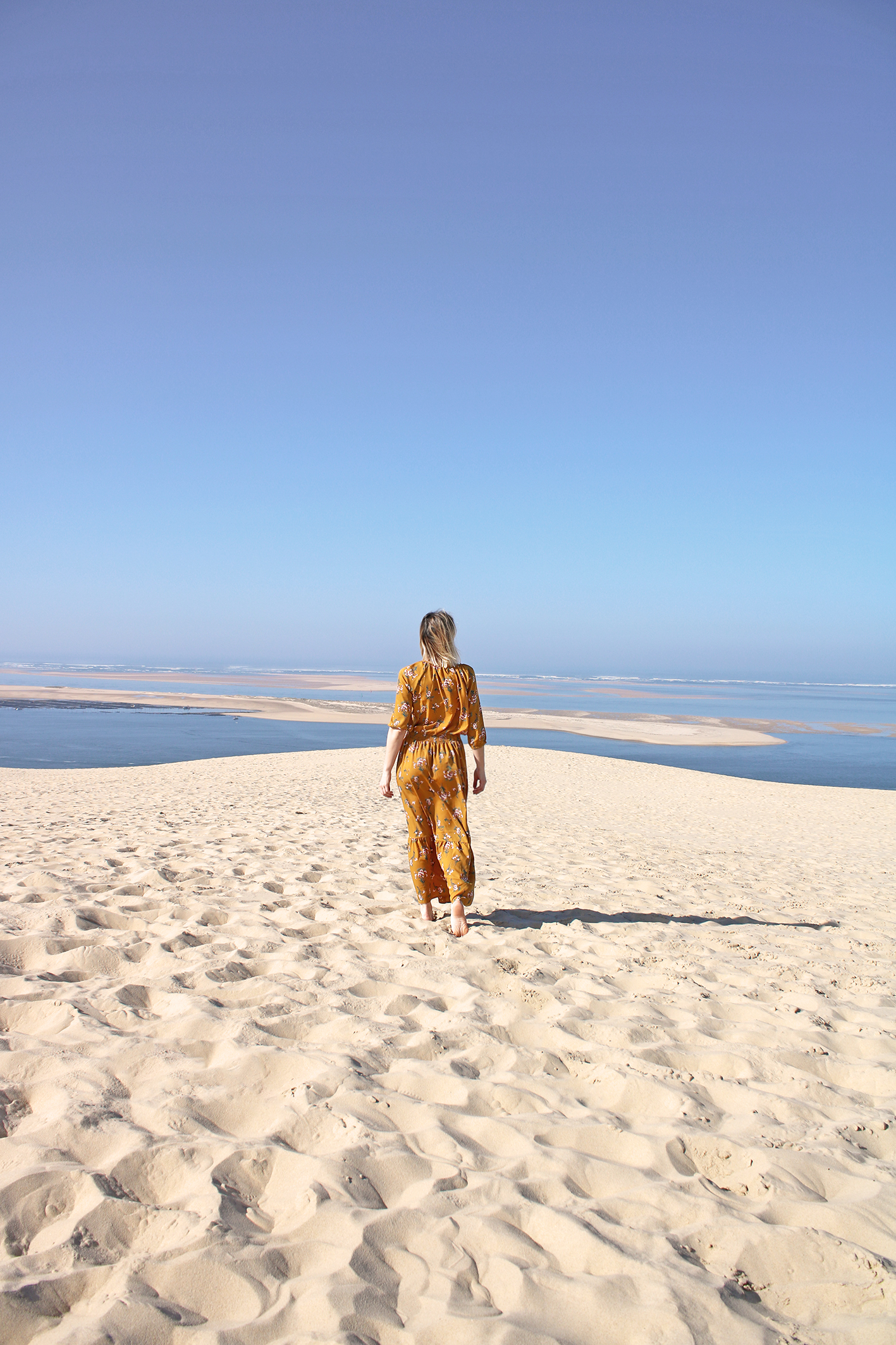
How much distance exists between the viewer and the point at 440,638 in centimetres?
453

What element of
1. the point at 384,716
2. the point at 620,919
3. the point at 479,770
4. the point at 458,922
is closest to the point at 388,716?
the point at 384,716

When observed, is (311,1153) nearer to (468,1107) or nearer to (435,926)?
(468,1107)

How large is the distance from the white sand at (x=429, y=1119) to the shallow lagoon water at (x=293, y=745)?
16182mm

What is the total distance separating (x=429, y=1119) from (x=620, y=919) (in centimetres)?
295

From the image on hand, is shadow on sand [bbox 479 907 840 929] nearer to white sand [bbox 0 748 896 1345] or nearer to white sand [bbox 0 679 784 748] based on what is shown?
white sand [bbox 0 748 896 1345]

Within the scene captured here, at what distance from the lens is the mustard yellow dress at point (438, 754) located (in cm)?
454

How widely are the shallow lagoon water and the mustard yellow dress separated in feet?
53.1

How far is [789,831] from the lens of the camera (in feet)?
36.4

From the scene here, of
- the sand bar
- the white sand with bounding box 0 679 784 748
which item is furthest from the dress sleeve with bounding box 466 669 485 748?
the sand bar

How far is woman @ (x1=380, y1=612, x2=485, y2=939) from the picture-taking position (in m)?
4.54

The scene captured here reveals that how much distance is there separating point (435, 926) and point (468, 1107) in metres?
2.03

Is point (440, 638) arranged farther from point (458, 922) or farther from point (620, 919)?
point (620, 919)

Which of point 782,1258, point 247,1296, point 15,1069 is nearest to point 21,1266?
point 247,1296

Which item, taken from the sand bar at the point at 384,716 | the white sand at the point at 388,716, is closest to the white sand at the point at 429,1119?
the white sand at the point at 388,716
